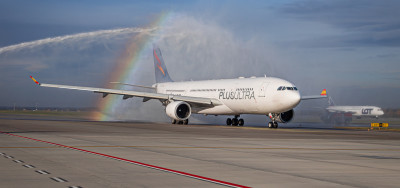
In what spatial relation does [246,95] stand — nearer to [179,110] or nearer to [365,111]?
[179,110]

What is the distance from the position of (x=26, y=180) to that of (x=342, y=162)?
29.6ft

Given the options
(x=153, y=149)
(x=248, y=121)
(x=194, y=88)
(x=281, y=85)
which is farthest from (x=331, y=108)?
(x=153, y=149)

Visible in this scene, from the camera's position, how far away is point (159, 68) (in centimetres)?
6750

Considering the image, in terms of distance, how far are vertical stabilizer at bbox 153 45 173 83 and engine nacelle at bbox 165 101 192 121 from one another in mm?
16305

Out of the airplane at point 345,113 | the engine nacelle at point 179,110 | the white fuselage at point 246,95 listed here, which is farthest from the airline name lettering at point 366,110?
the engine nacelle at point 179,110

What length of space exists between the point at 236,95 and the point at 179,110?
5.73 metres

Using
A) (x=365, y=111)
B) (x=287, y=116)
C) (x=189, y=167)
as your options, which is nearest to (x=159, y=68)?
(x=287, y=116)

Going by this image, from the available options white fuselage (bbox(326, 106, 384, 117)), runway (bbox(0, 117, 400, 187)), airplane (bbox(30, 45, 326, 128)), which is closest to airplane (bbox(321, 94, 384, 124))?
white fuselage (bbox(326, 106, 384, 117))

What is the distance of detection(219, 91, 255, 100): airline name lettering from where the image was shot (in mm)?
46812

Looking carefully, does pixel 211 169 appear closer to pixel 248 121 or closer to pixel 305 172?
pixel 305 172

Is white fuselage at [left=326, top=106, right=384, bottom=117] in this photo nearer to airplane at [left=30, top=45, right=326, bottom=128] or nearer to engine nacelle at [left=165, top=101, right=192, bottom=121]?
airplane at [left=30, top=45, right=326, bottom=128]

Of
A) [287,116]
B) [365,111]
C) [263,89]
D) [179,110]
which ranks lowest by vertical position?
[287,116]

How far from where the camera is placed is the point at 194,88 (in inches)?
2234

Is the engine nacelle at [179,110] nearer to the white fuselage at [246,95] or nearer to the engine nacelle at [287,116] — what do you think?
the white fuselage at [246,95]
